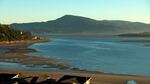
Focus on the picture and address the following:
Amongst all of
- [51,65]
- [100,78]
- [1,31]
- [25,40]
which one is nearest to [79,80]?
[100,78]

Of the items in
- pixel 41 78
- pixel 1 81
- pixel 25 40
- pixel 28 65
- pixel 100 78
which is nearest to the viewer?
pixel 1 81

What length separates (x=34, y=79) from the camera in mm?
41906

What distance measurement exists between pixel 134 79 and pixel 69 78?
1768 centimetres

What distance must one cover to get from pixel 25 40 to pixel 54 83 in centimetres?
14715

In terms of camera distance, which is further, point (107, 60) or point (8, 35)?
point (8, 35)

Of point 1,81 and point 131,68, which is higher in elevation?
point 1,81

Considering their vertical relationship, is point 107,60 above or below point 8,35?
below

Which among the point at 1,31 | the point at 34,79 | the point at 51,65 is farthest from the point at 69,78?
the point at 1,31

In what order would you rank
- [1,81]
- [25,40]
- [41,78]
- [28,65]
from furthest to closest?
[25,40]
[28,65]
[41,78]
[1,81]

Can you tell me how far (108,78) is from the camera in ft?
182

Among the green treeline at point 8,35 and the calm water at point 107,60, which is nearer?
the calm water at point 107,60

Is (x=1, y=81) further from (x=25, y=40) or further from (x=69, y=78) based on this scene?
(x=25, y=40)

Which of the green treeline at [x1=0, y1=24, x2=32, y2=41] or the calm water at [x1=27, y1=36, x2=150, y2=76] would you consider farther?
the green treeline at [x1=0, y1=24, x2=32, y2=41]

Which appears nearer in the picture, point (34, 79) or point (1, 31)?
point (34, 79)
